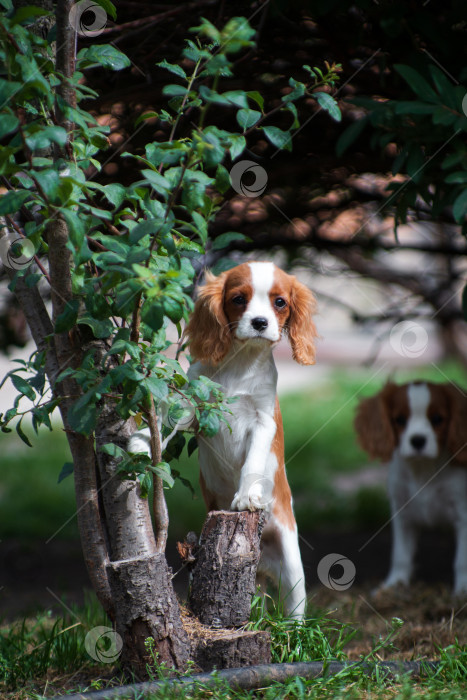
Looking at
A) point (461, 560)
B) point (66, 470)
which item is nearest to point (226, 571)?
point (66, 470)

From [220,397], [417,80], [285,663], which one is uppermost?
[417,80]

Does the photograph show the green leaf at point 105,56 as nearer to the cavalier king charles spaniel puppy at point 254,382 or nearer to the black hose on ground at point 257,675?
the cavalier king charles spaniel puppy at point 254,382

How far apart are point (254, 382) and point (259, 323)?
24cm

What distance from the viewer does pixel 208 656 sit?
6.62 ft

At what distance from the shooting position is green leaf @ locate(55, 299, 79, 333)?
187 centimetres

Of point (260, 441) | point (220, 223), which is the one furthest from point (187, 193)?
point (220, 223)

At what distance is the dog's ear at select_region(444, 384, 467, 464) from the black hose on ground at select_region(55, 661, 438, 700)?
147 cm

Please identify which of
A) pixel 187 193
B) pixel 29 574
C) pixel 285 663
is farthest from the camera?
pixel 29 574

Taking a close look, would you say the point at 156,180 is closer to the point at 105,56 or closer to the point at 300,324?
the point at 105,56

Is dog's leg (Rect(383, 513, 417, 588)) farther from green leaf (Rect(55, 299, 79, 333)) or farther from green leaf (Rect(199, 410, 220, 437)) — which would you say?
green leaf (Rect(55, 299, 79, 333))

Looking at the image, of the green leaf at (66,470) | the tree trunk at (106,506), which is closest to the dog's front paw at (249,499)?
the tree trunk at (106,506)

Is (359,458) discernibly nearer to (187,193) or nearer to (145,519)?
(145,519)

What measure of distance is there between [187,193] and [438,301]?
113 inches

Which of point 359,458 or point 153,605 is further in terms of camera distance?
point 359,458
